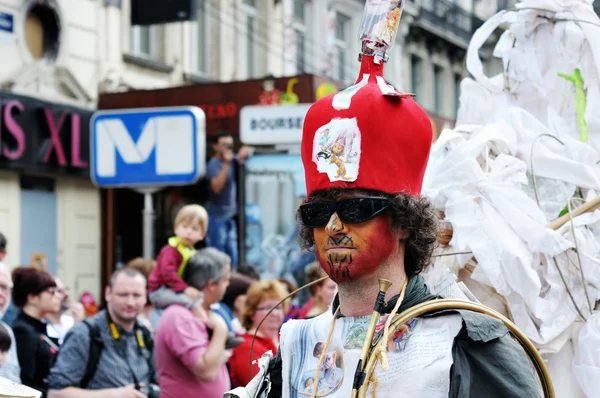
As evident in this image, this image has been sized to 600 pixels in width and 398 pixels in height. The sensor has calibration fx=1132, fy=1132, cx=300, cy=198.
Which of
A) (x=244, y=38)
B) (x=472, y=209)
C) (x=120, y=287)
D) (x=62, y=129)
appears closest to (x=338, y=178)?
(x=472, y=209)

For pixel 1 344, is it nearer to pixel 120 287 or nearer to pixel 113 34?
pixel 120 287

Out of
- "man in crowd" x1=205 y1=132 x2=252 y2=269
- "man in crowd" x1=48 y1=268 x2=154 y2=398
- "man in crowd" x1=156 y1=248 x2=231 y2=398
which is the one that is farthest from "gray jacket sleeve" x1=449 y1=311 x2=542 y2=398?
"man in crowd" x1=205 y1=132 x2=252 y2=269

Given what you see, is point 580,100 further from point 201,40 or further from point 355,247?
point 201,40

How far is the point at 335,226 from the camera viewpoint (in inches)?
108

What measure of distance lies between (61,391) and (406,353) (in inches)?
121

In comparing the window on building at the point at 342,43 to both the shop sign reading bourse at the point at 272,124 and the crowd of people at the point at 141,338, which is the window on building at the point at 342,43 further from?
the crowd of people at the point at 141,338

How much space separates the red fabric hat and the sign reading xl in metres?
5.13

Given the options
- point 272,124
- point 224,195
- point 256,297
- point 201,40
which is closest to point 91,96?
point 224,195

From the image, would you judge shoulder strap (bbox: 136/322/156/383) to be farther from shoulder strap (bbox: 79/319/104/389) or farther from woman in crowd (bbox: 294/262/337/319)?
woman in crowd (bbox: 294/262/337/319)

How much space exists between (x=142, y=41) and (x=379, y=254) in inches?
507

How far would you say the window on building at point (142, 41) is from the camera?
14906 mm

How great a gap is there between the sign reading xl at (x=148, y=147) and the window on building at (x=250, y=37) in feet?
30.2

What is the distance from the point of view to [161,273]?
6.46 metres

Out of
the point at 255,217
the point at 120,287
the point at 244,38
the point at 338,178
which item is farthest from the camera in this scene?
the point at 244,38
